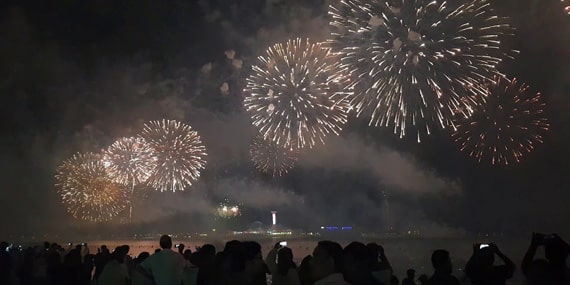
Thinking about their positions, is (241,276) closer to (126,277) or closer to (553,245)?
(126,277)

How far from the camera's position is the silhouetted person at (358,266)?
598 cm

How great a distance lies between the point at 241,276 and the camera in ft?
23.1

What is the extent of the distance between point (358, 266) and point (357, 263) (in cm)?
3

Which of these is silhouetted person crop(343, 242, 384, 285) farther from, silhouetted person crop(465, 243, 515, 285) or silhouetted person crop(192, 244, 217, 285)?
silhouetted person crop(192, 244, 217, 285)

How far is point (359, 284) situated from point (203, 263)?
267cm

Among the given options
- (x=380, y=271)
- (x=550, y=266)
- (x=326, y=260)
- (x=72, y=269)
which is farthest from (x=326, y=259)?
(x=72, y=269)

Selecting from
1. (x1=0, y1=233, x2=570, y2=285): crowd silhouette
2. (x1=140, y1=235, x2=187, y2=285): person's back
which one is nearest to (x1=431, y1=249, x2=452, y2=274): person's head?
(x1=0, y1=233, x2=570, y2=285): crowd silhouette

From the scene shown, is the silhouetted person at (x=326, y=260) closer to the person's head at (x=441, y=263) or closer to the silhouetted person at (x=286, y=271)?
the silhouetted person at (x=286, y=271)

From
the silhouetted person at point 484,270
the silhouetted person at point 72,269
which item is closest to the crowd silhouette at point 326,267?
the silhouetted person at point 484,270

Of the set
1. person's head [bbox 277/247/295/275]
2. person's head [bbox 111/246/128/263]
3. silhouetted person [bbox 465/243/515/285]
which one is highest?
person's head [bbox 111/246/128/263]

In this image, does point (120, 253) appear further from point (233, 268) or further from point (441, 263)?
point (441, 263)

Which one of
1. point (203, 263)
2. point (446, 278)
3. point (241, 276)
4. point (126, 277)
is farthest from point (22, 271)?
point (446, 278)

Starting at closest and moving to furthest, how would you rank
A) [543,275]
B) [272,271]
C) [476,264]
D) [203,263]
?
1. [543,275]
2. [476,264]
3. [203,263]
4. [272,271]

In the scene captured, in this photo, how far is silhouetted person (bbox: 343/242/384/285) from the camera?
5977mm
